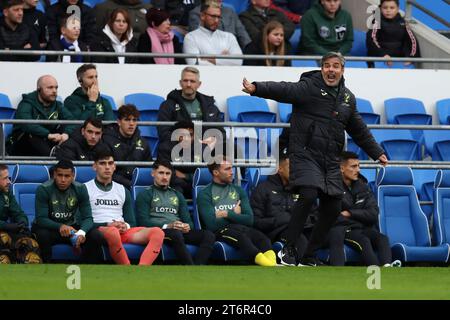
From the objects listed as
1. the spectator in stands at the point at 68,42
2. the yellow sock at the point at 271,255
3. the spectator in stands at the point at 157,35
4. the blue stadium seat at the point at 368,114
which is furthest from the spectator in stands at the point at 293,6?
the yellow sock at the point at 271,255

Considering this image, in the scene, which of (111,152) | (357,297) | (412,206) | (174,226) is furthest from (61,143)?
(357,297)

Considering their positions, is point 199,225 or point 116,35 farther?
point 116,35

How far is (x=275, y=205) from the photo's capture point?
52.7 feet

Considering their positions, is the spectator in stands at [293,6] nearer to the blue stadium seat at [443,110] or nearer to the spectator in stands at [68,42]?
the blue stadium seat at [443,110]

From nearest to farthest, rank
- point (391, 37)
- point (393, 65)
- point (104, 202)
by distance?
point (104, 202) < point (391, 37) < point (393, 65)

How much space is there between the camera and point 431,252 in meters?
16.2

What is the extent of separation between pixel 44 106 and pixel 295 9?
5.85 m

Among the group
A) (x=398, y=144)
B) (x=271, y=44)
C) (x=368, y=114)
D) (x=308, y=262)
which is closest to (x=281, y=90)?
(x=308, y=262)

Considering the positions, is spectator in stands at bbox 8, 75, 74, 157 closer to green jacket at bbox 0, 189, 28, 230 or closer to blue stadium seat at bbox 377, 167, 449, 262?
green jacket at bbox 0, 189, 28, 230

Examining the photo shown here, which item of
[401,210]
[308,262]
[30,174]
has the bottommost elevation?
[308,262]

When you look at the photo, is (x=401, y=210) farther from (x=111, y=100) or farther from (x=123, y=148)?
(x=111, y=100)

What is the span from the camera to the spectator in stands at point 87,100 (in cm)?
1695

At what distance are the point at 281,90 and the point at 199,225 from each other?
2.99 meters

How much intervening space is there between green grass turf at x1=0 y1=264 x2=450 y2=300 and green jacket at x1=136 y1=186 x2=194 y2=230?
6.94 ft
